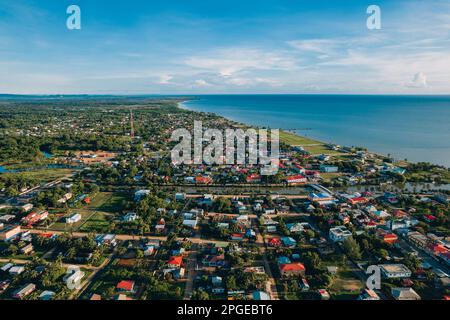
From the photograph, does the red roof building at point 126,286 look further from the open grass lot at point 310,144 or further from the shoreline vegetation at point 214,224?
the open grass lot at point 310,144

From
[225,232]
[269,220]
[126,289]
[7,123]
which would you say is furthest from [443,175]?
[7,123]

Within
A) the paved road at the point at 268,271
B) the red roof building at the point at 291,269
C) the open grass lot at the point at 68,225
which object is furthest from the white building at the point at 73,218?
the red roof building at the point at 291,269

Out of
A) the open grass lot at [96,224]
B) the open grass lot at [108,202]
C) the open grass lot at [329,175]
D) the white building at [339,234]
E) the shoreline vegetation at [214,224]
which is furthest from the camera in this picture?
the open grass lot at [329,175]

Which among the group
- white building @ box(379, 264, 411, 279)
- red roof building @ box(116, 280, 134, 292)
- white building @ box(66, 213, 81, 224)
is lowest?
red roof building @ box(116, 280, 134, 292)

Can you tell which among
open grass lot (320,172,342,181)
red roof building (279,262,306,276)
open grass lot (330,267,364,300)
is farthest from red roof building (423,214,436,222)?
red roof building (279,262,306,276)

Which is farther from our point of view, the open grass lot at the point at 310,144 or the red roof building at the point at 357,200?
the open grass lot at the point at 310,144

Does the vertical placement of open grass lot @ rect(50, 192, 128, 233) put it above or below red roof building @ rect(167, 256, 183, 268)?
above

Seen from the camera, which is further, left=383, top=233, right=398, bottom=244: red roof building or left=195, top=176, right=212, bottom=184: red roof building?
left=195, top=176, right=212, bottom=184: red roof building

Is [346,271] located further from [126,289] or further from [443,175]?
[443,175]

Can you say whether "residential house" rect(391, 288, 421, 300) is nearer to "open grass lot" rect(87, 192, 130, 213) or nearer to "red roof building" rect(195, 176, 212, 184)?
"open grass lot" rect(87, 192, 130, 213)
